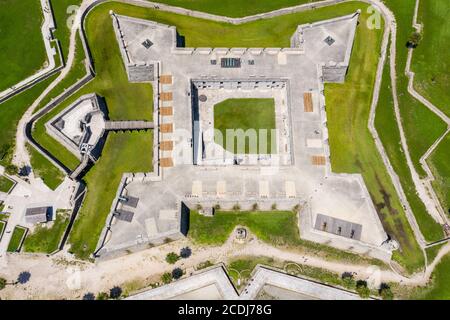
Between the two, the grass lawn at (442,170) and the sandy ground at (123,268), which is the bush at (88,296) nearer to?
the sandy ground at (123,268)

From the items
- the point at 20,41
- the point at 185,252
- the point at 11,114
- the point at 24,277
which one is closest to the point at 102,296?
the point at 24,277

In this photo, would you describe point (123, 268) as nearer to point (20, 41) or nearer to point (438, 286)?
point (20, 41)

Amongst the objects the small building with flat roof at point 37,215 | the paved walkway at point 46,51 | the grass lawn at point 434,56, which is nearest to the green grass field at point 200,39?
the paved walkway at point 46,51

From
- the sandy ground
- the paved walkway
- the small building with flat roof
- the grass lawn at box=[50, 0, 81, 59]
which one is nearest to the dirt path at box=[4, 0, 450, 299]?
the sandy ground

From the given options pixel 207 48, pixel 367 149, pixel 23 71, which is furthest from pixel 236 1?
pixel 23 71

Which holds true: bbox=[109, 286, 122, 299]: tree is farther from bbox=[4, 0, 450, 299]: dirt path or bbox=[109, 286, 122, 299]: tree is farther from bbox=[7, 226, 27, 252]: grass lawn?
bbox=[7, 226, 27, 252]: grass lawn

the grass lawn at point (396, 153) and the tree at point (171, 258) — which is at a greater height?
the grass lawn at point (396, 153)
